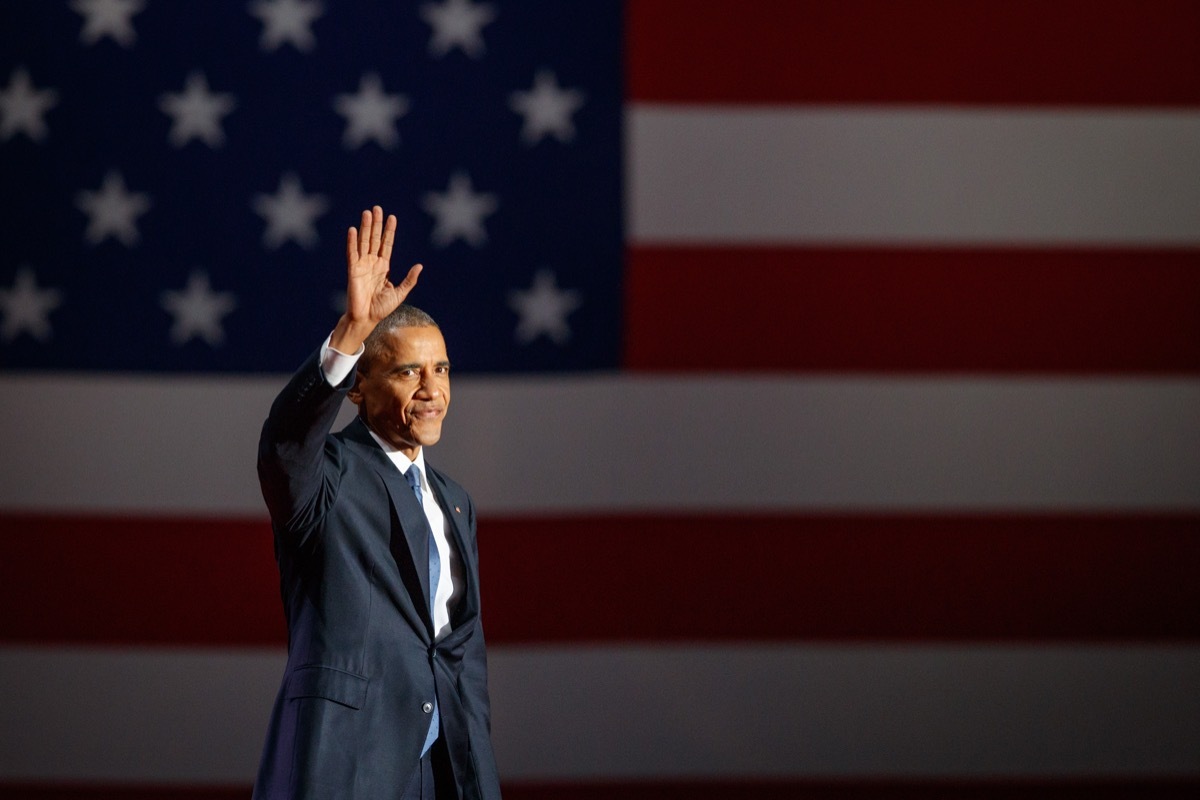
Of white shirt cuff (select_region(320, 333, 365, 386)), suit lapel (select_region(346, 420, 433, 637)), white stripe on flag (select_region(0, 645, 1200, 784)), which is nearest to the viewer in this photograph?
white shirt cuff (select_region(320, 333, 365, 386))

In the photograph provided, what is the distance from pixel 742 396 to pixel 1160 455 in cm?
91

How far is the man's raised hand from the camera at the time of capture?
1220 mm

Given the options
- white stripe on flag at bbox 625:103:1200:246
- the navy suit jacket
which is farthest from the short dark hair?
white stripe on flag at bbox 625:103:1200:246

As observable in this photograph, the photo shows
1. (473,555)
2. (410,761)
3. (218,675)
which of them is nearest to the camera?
(410,761)

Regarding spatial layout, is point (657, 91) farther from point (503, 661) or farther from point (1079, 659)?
point (1079, 659)

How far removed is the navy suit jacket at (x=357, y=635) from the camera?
4.22ft

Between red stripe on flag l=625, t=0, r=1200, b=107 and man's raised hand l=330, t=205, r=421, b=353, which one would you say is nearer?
man's raised hand l=330, t=205, r=421, b=353

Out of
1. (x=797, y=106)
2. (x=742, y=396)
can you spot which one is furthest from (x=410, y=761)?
(x=797, y=106)

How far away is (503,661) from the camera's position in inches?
96.7

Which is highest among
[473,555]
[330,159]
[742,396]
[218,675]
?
[330,159]

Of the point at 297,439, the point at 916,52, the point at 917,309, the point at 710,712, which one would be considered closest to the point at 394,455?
the point at 297,439

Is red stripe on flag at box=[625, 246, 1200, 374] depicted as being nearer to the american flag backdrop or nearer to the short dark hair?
the american flag backdrop

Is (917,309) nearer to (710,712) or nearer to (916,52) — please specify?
(916,52)

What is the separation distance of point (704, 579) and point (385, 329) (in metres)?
1.28
